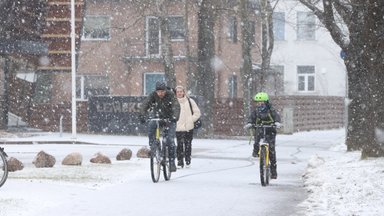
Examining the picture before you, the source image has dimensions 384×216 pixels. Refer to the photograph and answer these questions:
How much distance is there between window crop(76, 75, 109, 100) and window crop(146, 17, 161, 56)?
3.12m

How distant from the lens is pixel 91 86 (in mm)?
47812

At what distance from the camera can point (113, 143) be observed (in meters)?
28.3

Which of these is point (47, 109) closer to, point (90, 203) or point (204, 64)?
point (204, 64)

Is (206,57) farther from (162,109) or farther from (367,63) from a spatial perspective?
(162,109)

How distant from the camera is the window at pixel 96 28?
47.7m

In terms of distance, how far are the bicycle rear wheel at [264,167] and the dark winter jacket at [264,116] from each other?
51cm

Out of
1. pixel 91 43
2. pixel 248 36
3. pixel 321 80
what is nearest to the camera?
pixel 248 36

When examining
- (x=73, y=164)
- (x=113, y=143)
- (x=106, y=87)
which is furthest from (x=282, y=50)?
(x=73, y=164)

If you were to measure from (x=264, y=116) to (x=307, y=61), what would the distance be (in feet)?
149

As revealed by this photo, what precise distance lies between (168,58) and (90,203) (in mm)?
21398

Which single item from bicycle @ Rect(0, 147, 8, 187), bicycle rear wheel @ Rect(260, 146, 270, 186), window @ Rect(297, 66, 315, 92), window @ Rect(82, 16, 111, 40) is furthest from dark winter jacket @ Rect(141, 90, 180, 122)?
window @ Rect(297, 66, 315, 92)

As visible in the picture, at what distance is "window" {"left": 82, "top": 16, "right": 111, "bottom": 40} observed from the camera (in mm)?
47719

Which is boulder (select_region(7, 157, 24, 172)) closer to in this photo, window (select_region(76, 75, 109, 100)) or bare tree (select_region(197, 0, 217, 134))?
bare tree (select_region(197, 0, 217, 134))

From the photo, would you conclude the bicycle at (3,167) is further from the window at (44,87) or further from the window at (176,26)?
the window at (176,26)
